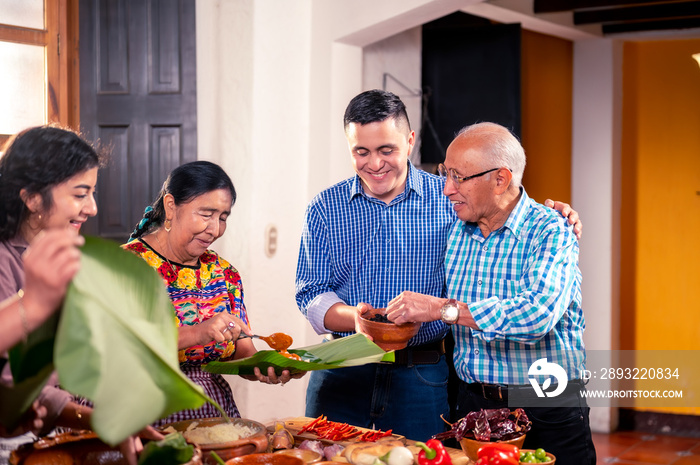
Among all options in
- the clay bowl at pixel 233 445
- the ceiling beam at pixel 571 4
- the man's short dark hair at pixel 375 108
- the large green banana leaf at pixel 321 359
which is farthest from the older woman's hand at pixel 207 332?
the ceiling beam at pixel 571 4

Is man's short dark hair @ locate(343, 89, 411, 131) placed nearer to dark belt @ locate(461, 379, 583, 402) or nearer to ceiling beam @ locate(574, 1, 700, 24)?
dark belt @ locate(461, 379, 583, 402)

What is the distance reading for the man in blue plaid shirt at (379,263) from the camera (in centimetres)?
273

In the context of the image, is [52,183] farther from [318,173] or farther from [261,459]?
[318,173]

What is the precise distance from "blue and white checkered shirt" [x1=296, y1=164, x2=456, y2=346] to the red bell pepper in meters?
0.84

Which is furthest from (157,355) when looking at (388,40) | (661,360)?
(661,360)

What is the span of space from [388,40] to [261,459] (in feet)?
12.8

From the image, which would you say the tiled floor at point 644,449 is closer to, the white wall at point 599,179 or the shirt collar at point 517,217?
the white wall at point 599,179

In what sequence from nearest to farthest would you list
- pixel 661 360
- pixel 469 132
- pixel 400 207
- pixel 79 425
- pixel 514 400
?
pixel 79 425
pixel 514 400
pixel 469 132
pixel 400 207
pixel 661 360

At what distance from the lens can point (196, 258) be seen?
2.71 m

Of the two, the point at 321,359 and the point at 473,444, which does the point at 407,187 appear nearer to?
the point at 321,359

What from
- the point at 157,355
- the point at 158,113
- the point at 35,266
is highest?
the point at 158,113

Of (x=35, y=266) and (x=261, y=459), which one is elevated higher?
(x=35, y=266)

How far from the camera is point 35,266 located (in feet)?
4.00

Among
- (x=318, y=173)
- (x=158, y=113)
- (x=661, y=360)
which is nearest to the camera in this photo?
(x=158, y=113)
